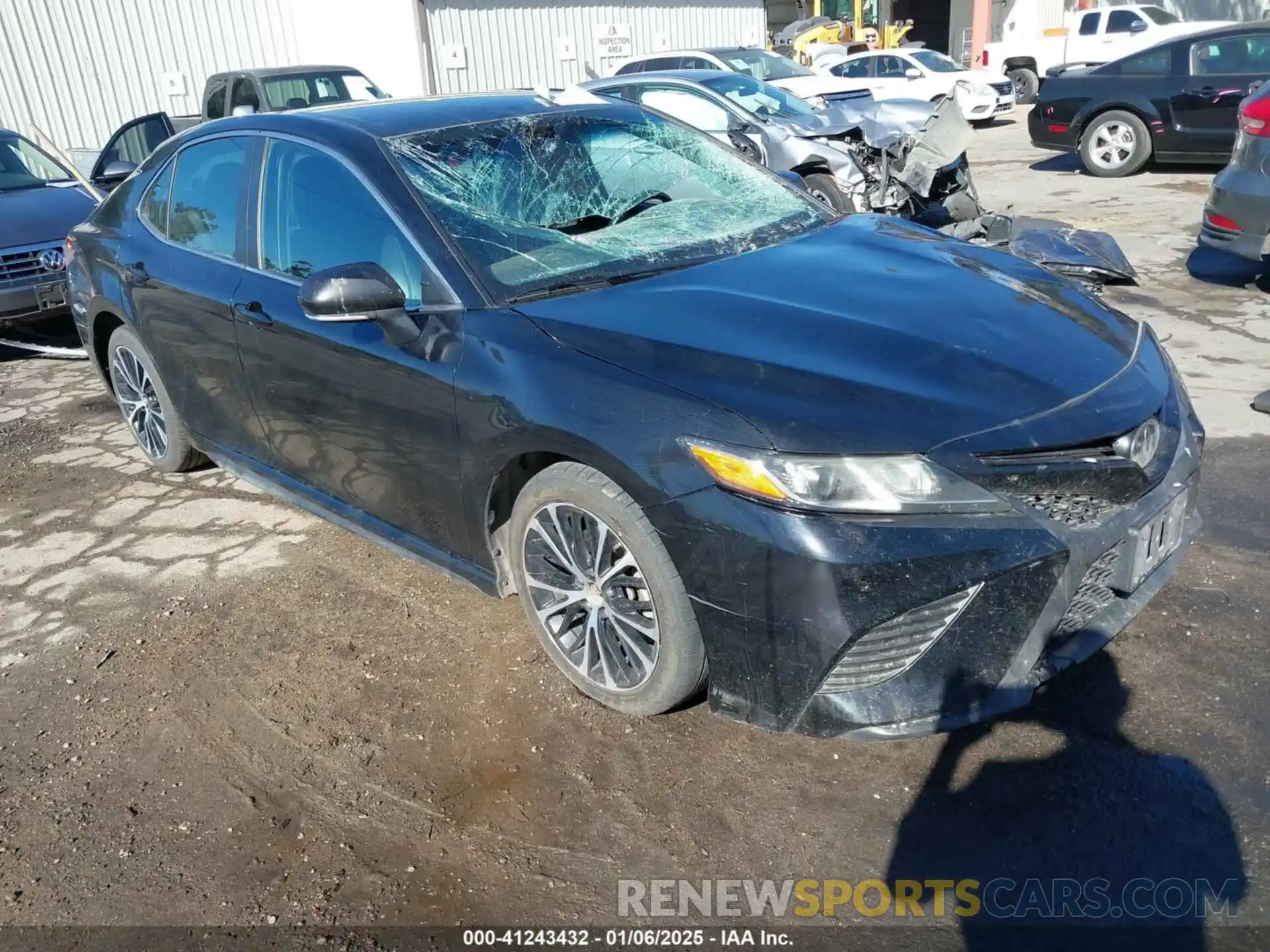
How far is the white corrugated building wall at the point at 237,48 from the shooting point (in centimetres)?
1602

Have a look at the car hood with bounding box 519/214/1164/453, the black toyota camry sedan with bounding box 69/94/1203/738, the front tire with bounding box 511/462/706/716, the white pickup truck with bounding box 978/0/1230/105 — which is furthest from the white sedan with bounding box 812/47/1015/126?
the front tire with bounding box 511/462/706/716

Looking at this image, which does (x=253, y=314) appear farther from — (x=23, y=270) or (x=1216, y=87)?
(x=1216, y=87)

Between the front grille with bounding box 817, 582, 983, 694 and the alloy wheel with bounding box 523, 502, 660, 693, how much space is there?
517 mm

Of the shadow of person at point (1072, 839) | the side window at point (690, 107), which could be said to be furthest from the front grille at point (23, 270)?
the shadow of person at point (1072, 839)

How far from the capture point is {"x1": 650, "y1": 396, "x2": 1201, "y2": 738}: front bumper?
91.7 inches

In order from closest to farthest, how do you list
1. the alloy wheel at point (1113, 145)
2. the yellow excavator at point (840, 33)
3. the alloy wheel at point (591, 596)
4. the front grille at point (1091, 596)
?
1. the front grille at point (1091, 596)
2. the alloy wheel at point (591, 596)
3. the alloy wheel at point (1113, 145)
4. the yellow excavator at point (840, 33)

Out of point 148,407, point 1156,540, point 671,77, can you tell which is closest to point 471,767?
point 1156,540

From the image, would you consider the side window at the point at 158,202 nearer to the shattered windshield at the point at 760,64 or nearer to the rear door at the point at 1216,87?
the rear door at the point at 1216,87

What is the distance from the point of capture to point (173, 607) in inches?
154

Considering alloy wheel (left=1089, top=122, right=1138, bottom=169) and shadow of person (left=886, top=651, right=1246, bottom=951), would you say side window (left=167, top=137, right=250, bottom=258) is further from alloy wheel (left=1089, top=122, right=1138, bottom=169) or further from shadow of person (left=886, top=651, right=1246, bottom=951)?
alloy wheel (left=1089, top=122, right=1138, bottom=169)

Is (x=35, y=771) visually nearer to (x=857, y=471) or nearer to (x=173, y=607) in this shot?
(x=173, y=607)

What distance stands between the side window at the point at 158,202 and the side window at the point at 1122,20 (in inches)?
866

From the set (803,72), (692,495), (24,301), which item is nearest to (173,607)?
(692,495)

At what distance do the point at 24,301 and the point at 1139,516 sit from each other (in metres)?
7.34
